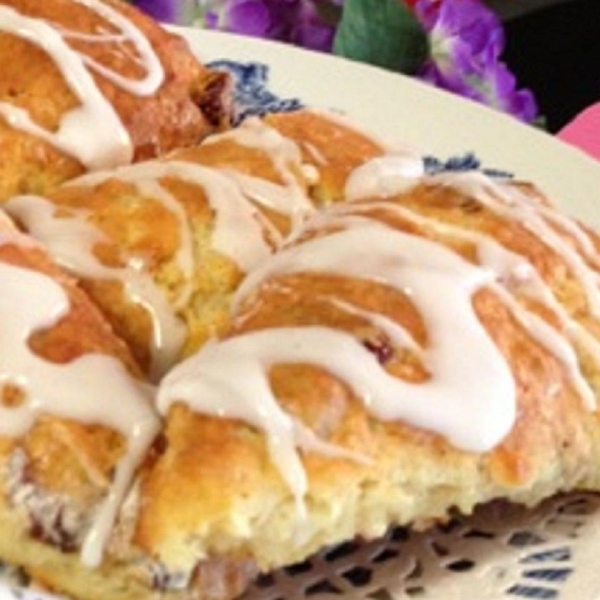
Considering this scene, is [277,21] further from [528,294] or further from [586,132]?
[528,294]

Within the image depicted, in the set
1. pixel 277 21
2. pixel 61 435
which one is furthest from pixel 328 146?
pixel 277 21

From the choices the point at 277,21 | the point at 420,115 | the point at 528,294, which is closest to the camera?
the point at 528,294

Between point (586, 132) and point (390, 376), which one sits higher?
point (390, 376)

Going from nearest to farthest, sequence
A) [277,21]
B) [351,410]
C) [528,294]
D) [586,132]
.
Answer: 1. [351,410]
2. [528,294]
3. [586,132]
4. [277,21]

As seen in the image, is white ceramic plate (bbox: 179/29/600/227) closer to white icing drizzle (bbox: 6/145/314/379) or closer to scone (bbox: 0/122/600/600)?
white icing drizzle (bbox: 6/145/314/379)

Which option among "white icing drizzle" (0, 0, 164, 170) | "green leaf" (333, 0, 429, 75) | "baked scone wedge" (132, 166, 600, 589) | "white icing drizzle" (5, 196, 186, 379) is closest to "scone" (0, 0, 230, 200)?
"white icing drizzle" (0, 0, 164, 170)

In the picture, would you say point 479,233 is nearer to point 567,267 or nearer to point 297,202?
point 567,267

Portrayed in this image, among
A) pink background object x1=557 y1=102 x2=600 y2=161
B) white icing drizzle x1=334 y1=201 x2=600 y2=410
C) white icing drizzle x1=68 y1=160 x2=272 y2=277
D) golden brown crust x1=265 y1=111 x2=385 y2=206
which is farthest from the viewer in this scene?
pink background object x1=557 y1=102 x2=600 y2=161

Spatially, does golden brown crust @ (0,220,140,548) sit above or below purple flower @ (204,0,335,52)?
above
